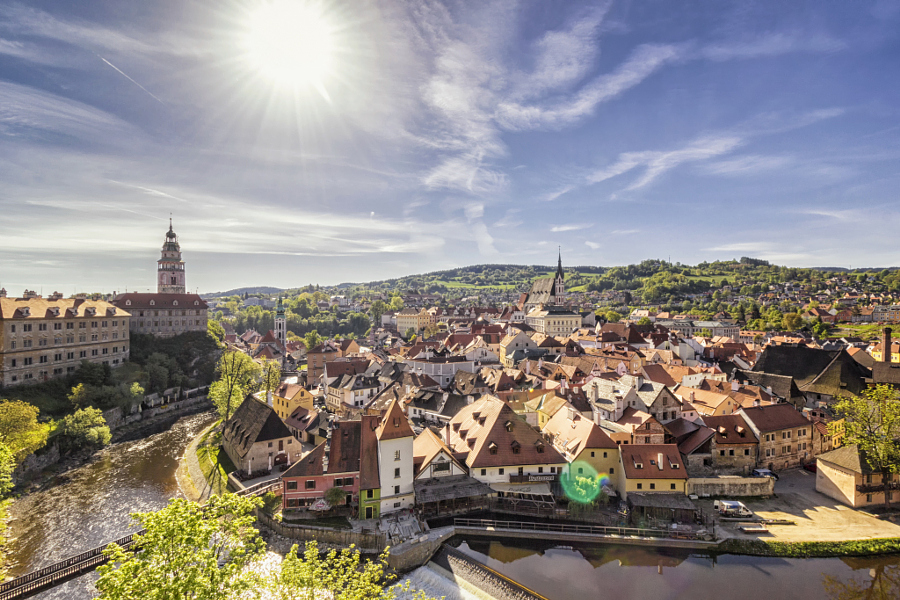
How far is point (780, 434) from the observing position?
125 feet

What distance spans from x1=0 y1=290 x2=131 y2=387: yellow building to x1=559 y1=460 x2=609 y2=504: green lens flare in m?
63.1

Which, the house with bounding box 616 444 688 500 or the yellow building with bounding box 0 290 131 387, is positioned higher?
the yellow building with bounding box 0 290 131 387

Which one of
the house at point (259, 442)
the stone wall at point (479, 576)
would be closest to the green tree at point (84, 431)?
the house at point (259, 442)

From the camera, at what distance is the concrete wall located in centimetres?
3288

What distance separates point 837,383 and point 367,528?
57904mm

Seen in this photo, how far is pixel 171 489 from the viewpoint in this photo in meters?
37.4

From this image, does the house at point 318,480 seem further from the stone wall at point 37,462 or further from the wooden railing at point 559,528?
the stone wall at point 37,462

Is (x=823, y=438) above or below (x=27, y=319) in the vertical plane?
below

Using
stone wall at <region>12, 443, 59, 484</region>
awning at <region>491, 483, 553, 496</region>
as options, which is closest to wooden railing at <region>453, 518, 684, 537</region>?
awning at <region>491, 483, 553, 496</region>

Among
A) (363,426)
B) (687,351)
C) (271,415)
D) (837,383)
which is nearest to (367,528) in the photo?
(363,426)

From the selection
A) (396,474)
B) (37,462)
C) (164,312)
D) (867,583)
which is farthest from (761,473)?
(164,312)

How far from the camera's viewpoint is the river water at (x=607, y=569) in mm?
24078

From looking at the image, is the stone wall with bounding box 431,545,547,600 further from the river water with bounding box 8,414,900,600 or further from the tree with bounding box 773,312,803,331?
the tree with bounding box 773,312,803,331

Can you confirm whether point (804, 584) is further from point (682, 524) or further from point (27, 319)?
point (27, 319)
